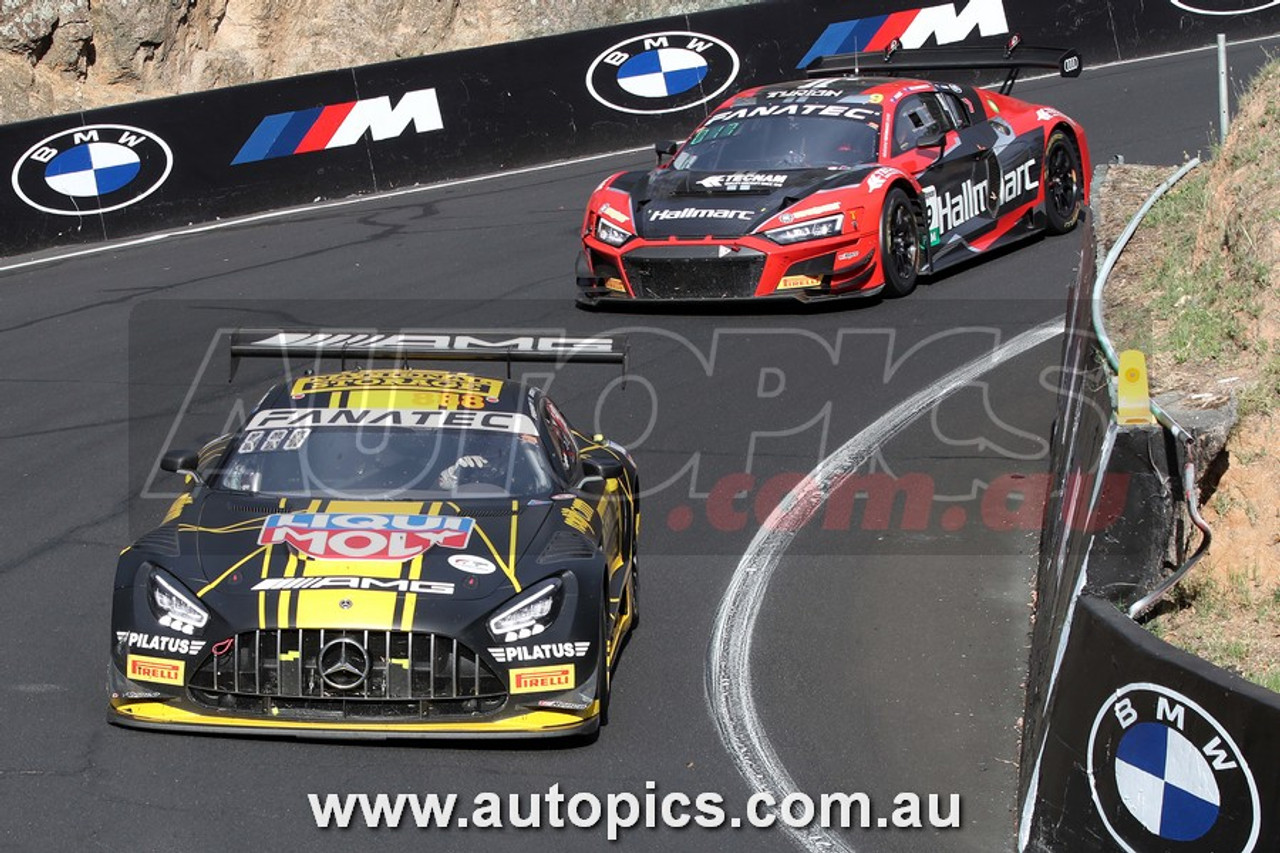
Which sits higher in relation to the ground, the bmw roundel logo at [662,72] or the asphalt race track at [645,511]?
the bmw roundel logo at [662,72]

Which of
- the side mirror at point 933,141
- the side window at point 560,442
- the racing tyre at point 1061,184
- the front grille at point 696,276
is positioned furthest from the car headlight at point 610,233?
the side window at point 560,442

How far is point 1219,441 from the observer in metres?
6.18

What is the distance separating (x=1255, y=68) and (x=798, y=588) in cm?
1455

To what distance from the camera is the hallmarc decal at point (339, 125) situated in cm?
1867

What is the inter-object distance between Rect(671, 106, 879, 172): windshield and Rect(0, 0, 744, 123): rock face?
13194 mm

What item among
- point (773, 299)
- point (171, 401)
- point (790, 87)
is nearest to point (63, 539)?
point (171, 401)

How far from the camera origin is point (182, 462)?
7.92m

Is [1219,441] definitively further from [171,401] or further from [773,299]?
[171,401]

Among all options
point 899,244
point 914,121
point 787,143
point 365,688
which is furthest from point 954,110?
point 365,688

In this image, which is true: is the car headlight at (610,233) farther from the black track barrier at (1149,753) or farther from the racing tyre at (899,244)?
the black track barrier at (1149,753)

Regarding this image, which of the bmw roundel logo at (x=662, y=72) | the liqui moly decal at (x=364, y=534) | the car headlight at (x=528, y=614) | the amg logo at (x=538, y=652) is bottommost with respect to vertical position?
the amg logo at (x=538, y=652)

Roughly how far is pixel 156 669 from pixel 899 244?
822 cm

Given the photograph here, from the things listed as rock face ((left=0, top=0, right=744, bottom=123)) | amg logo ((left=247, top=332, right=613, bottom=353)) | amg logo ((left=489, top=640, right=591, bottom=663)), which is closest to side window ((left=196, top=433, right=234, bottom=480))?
amg logo ((left=247, top=332, right=613, bottom=353))

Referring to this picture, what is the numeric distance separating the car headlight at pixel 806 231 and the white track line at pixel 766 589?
1514 millimetres
